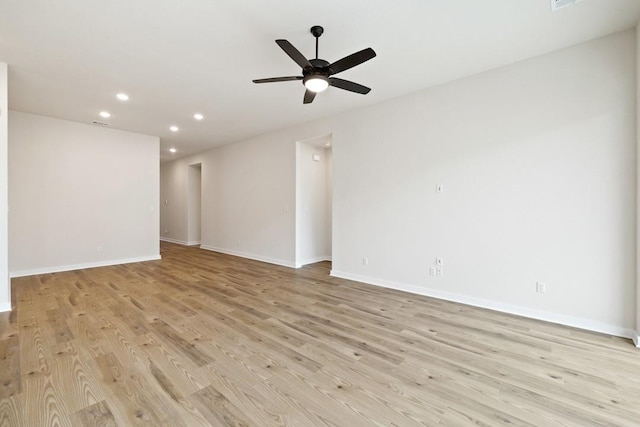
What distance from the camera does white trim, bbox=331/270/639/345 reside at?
9.06 ft

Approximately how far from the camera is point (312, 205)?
6141 millimetres

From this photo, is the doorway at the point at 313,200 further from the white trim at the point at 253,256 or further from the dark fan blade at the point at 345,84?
the dark fan blade at the point at 345,84

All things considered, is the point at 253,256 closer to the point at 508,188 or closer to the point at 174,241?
the point at 174,241

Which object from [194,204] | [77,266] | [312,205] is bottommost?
[77,266]

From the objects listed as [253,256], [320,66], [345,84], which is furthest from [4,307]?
[345,84]

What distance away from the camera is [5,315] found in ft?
10.4

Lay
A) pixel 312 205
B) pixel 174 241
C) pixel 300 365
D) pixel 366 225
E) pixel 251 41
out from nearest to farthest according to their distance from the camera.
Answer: pixel 300 365, pixel 251 41, pixel 366 225, pixel 312 205, pixel 174 241

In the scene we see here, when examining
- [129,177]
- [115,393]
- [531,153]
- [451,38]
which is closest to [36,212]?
[129,177]

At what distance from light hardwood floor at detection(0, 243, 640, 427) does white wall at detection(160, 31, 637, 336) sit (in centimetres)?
40

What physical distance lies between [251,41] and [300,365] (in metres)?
3.03

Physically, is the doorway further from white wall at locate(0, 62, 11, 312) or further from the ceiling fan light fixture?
white wall at locate(0, 62, 11, 312)

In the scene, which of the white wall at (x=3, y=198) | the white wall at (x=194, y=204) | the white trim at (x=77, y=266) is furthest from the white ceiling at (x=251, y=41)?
the white wall at (x=194, y=204)

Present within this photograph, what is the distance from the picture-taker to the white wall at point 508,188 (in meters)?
2.77

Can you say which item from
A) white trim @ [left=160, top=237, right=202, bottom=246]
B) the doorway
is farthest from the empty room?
white trim @ [left=160, top=237, right=202, bottom=246]
